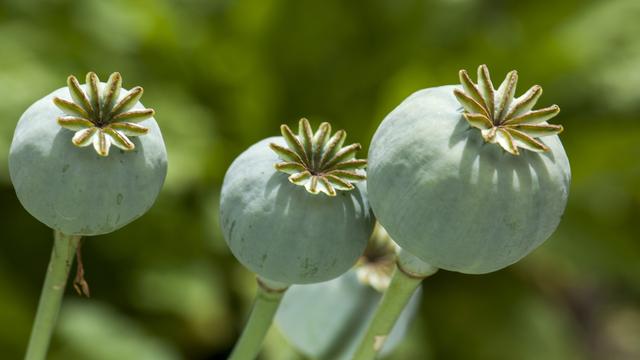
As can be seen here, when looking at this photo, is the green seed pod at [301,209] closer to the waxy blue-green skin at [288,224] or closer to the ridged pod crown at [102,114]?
the waxy blue-green skin at [288,224]

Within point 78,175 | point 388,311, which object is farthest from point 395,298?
point 78,175

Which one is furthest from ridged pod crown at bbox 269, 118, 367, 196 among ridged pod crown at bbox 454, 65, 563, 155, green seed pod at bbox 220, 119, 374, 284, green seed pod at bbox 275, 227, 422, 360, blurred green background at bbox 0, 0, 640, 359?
blurred green background at bbox 0, 0, 640, 359

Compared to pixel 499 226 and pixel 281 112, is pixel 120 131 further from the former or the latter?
pixel 281 112

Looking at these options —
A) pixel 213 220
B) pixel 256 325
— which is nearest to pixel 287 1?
pixel 213 220

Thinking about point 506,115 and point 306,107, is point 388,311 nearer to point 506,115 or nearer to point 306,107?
point 506,115

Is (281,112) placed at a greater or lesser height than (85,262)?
greater
